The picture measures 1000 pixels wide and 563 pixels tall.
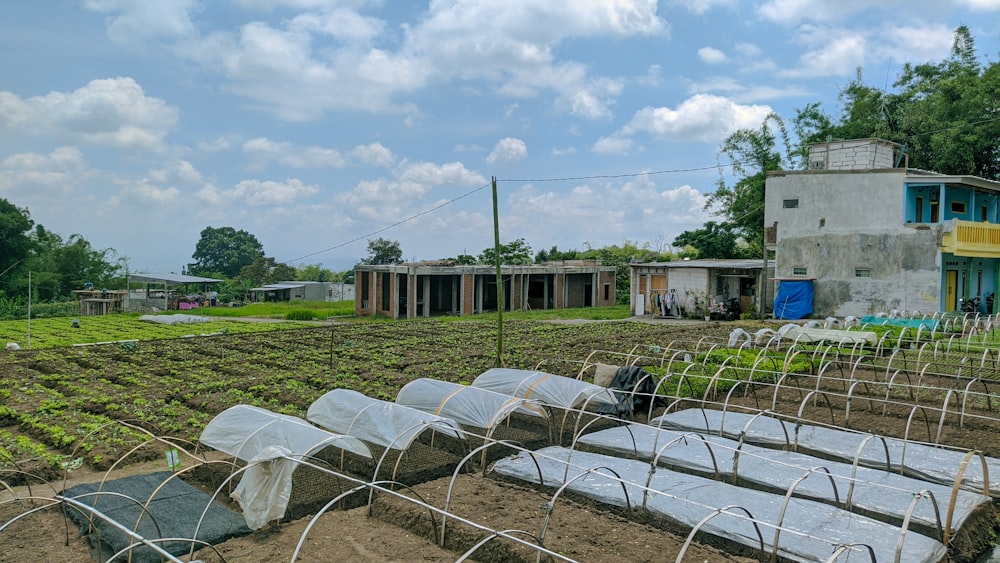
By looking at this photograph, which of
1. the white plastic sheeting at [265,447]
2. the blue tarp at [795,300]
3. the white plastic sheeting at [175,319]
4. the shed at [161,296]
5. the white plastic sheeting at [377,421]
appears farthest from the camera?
the shed at [161,296]

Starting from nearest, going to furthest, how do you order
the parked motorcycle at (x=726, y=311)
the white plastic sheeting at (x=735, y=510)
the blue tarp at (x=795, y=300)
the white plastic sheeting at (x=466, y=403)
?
the white plastic sheeting at (x=735, y=510) < the white plastic sheeting at (x=466, y=403) < the blue tarp at (x=795, y=300) < the parked motorcycle at (x=726, y=311)

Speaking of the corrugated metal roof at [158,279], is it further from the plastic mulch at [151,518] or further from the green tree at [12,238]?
the plastic mulch at [151,518]

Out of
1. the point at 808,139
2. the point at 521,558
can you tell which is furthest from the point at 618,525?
the point at 808,139

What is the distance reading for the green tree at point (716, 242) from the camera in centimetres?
4975

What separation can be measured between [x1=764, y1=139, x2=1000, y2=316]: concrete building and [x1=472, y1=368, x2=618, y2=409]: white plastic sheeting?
73.8ft

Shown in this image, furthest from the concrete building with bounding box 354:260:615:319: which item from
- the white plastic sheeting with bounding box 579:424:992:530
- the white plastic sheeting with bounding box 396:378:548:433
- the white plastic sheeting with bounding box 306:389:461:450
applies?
the white plastic sheeting with bounding box 579:424:992:530

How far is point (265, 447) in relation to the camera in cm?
921

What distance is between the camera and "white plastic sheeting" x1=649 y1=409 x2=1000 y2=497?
9.59 m

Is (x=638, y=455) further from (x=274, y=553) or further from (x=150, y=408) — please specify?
(x=150, y=408)

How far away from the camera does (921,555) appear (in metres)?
6.95

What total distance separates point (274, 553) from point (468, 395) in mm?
5084

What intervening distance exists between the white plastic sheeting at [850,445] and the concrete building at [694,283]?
904 inches

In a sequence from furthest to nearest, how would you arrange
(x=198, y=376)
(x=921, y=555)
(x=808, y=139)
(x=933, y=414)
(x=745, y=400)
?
(x=808, y=139) < (x=198, y=376) < (x=745, y=400) < (x=933, y=414) < (x=921, y=555)

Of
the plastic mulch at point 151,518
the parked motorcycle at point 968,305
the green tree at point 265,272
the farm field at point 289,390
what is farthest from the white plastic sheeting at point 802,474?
the green tree at point 265,272
